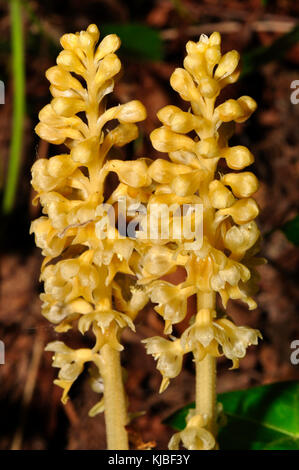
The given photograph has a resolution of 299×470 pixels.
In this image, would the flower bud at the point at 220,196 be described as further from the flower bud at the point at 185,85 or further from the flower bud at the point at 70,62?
the flower bud at the point at 70,62

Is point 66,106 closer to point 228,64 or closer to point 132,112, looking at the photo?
point 132,112

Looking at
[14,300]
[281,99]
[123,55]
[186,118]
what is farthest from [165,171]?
[281,99]

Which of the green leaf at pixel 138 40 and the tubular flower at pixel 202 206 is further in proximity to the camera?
the green leaf at pixel 138 40

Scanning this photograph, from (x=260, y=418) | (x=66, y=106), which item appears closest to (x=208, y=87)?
(x=66, y=106)

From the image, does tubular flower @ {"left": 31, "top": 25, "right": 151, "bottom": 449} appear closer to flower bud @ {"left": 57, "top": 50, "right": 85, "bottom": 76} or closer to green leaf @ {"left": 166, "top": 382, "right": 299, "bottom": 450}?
flower bud @ {"left": 57, "top": 50, "right": 85, "bottom": 76}

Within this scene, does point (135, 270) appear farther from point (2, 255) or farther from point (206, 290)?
point (2, 255)

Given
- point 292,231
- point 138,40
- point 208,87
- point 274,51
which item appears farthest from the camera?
point 138,40

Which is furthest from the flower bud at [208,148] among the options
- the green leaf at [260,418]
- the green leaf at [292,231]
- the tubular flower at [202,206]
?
the green leaf at [260,418]
